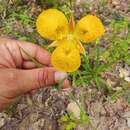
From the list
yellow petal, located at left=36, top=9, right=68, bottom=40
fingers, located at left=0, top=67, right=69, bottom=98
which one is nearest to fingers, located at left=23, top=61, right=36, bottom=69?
fingers, located at left=0, top=67, right=69, bottom=98

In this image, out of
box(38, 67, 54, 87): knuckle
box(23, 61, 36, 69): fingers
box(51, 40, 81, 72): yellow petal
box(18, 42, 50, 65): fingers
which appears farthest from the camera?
box(23, 61, 36, 69): fingers

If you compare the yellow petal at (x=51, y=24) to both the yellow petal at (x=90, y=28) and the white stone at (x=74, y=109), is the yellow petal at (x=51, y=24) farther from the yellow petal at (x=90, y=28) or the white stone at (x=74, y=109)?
the white stone at (x=74, y=109)

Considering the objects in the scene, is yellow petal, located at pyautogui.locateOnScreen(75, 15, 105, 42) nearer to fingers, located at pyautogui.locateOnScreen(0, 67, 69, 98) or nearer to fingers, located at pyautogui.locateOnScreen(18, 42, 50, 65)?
fingers, located at pyautogui.locateOnScreen(0, 67, 69, 98)

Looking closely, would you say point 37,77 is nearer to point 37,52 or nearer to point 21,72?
point 21,72

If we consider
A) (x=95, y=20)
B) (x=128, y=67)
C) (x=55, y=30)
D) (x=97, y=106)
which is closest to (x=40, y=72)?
(x=55, y=30)

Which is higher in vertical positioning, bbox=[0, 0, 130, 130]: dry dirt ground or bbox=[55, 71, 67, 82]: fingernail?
bbox=[55, 71, 67, 82]: fingernail

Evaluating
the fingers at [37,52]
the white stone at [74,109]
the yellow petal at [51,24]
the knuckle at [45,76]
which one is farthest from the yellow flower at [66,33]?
the white stone at [74,109]

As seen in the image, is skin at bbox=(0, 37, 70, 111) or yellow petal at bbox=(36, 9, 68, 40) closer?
yellow petal at bbox=(36, 9, 68, 40)

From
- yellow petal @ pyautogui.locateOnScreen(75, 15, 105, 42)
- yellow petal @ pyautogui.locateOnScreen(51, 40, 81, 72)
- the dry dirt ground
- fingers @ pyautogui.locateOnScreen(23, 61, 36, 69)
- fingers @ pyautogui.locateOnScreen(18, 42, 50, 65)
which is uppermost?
yellow petal @ pyautogui.locateOnScreen(75, 15, 105, 42)
